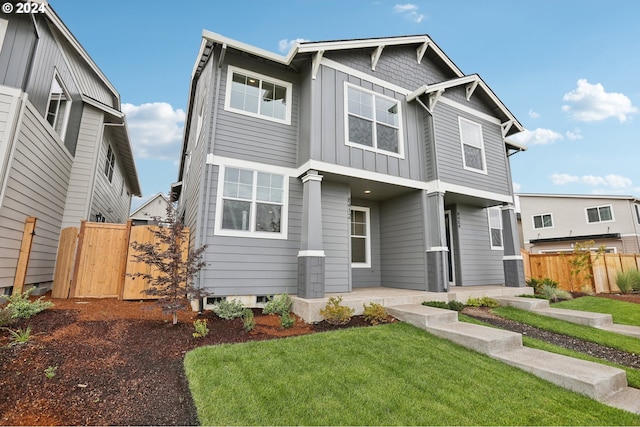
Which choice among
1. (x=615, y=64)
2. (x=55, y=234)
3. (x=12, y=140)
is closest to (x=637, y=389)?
(x=12, y=140)

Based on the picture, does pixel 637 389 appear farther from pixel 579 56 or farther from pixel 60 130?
pixel 579 56

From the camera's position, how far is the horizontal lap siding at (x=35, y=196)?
228 inches

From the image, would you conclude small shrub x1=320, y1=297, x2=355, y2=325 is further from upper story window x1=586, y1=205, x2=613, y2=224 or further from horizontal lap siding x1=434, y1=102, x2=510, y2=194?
upper story window x1=586, y1=205, x2=613, y2=224

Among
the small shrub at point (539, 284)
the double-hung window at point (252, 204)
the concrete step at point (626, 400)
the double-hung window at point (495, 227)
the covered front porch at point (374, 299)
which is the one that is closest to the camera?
the concrete step at point (626, 400)

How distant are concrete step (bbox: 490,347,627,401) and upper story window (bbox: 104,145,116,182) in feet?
44.4

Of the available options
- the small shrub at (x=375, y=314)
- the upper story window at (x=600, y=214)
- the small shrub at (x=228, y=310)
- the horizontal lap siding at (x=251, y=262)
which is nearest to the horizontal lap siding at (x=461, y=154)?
the small shrub at (x=375, y=314)

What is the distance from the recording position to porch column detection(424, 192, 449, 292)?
7691 mm

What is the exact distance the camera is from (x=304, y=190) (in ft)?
23.0

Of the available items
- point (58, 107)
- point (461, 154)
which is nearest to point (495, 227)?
point (461, 154)

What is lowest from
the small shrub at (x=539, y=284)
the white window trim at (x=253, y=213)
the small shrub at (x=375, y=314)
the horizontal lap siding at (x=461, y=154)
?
the small shrub at (x=375, y=314)

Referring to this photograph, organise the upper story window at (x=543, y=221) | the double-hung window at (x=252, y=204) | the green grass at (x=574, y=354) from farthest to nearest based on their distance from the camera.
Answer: the upper story window at (x=543, y=221) → the double-hung window at (x=252, y=204) → the green grass at (x=574, y=354)

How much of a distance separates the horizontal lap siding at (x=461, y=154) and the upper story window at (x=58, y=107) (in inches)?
418

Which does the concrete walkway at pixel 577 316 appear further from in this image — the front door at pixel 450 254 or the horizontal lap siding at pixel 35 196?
the horizontal lap siding at pixel 35 196

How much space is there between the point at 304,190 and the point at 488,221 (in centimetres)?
769
